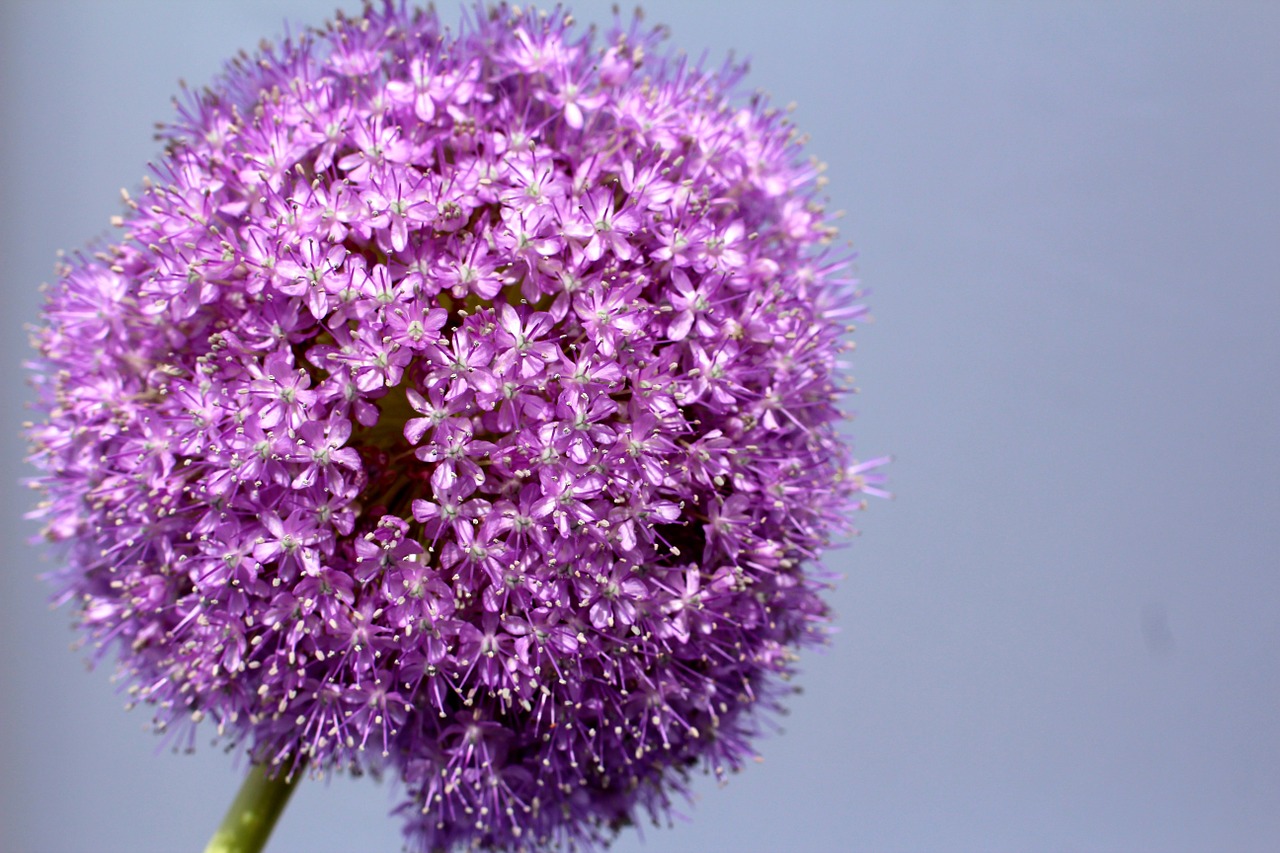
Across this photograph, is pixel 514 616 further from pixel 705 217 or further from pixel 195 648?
pixel 705 217

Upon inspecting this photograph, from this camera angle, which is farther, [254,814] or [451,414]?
[254,814]

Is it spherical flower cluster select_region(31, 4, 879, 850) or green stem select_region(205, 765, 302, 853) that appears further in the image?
green stem select_region(205, 765, 302, 853)

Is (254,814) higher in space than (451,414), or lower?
lower

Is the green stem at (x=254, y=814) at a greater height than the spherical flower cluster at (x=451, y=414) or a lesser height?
lesser

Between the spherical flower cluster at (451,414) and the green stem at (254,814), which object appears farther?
the green stem at (254,814)
